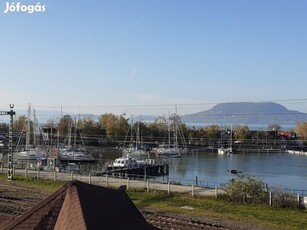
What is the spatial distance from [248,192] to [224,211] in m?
3.22

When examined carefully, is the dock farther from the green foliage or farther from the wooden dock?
the green foliage

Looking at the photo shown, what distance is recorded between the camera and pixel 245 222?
2089cm

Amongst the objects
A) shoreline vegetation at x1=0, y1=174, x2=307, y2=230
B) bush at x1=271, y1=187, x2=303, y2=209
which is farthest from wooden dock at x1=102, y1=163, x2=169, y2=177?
bush at x1=271, y1=187, x2=303, y2=209

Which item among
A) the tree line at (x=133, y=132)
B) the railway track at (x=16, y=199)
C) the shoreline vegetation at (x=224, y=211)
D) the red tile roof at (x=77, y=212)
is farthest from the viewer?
the tree line at (x=133, y=132)

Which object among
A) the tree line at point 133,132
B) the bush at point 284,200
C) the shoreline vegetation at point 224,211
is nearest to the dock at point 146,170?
the shoreline vegetation at point 224,211

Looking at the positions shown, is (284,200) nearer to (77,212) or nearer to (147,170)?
(77,212)

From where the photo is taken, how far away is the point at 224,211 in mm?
23594

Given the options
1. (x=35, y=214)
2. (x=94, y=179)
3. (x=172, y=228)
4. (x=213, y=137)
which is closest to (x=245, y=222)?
(x=172, y=228)

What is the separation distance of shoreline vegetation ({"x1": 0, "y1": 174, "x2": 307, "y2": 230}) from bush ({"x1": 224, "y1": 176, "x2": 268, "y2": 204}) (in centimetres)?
59

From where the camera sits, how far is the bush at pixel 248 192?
84.9 ft

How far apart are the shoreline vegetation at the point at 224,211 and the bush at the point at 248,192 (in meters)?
0.59

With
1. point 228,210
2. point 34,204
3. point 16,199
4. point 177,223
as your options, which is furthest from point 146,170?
point 177,223

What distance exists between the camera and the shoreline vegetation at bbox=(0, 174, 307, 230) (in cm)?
2067

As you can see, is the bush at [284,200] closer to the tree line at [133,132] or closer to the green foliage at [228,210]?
the green foliage at [228,210]
